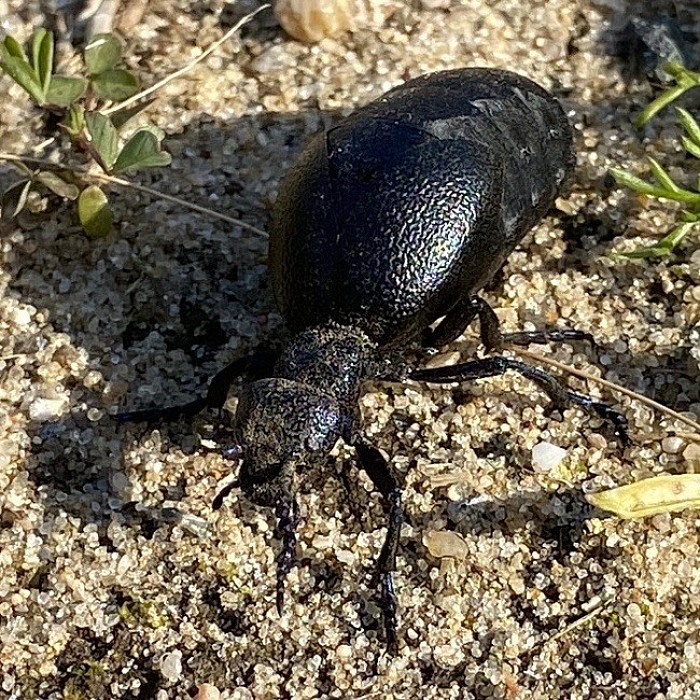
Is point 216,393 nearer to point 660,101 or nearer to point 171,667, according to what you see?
point 171,667

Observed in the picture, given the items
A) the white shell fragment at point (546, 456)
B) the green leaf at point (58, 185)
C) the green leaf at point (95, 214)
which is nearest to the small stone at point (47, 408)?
the green leaf at point (95, 214)

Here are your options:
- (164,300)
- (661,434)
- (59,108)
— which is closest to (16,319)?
(164,300)

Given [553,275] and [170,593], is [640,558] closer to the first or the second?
[553,275]

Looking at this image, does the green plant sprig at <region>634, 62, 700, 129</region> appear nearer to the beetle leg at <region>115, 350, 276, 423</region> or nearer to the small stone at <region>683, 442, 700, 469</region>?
the small stone at <region>683, 442, 700, 469</region>

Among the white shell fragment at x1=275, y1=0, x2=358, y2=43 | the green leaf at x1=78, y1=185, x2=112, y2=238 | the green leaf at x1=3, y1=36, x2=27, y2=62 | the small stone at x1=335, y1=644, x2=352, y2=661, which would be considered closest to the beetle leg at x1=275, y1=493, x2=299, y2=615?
the small stone at x1=335, y1=644, x2=352, y2=661

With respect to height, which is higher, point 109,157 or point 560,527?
point 109,157
